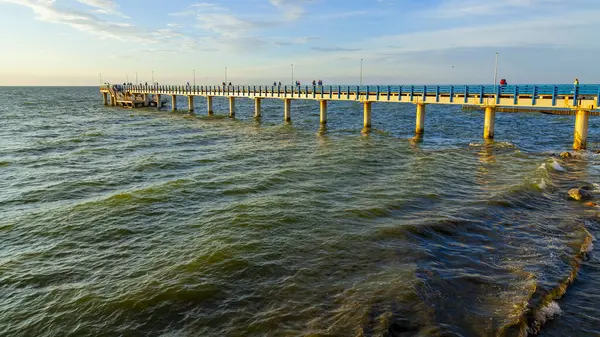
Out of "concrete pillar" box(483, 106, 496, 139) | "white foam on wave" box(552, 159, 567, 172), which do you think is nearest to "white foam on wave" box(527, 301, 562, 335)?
"white foam on wave" box(552, 159, 567, 172)

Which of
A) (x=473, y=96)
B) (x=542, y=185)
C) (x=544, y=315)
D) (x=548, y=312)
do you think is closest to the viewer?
(x=544, y=315)

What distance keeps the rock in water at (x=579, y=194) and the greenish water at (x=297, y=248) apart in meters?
0.72

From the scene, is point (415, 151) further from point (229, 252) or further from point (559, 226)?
point (229, 252)

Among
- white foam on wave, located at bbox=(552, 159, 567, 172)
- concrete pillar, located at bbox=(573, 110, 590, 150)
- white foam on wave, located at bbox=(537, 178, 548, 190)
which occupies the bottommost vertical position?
white foam on wave, located at bbox=(537, 178, 548, 190)

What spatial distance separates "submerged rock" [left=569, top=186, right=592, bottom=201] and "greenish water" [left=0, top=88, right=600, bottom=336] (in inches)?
28.3

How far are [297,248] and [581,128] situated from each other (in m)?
23.1

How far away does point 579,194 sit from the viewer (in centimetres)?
1664

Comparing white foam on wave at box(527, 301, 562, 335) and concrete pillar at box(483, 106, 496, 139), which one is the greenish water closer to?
white foam on wave at box(527, 301, 562, 335)

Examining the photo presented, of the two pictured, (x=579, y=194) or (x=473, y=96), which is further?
(x=473, y=96)

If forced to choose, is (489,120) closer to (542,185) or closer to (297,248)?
(542,185)

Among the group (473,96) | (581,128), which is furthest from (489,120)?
(581,128)

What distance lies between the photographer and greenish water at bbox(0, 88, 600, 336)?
27.9 feet

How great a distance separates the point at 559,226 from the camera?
44.0 feet

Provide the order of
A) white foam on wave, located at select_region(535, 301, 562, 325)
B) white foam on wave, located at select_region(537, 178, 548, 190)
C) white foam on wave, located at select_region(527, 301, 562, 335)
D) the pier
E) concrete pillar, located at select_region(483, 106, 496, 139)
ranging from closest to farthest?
white foam on wave, located at select_region(527, 301, 562, 335) < white foam on wave, located at select_region(535, 301, 562, 325) < white foam on wave, located at select_region(537, 178, 548, 190) < the pier < concrete pillar, located at select_region(483, 106, 496, 139)
